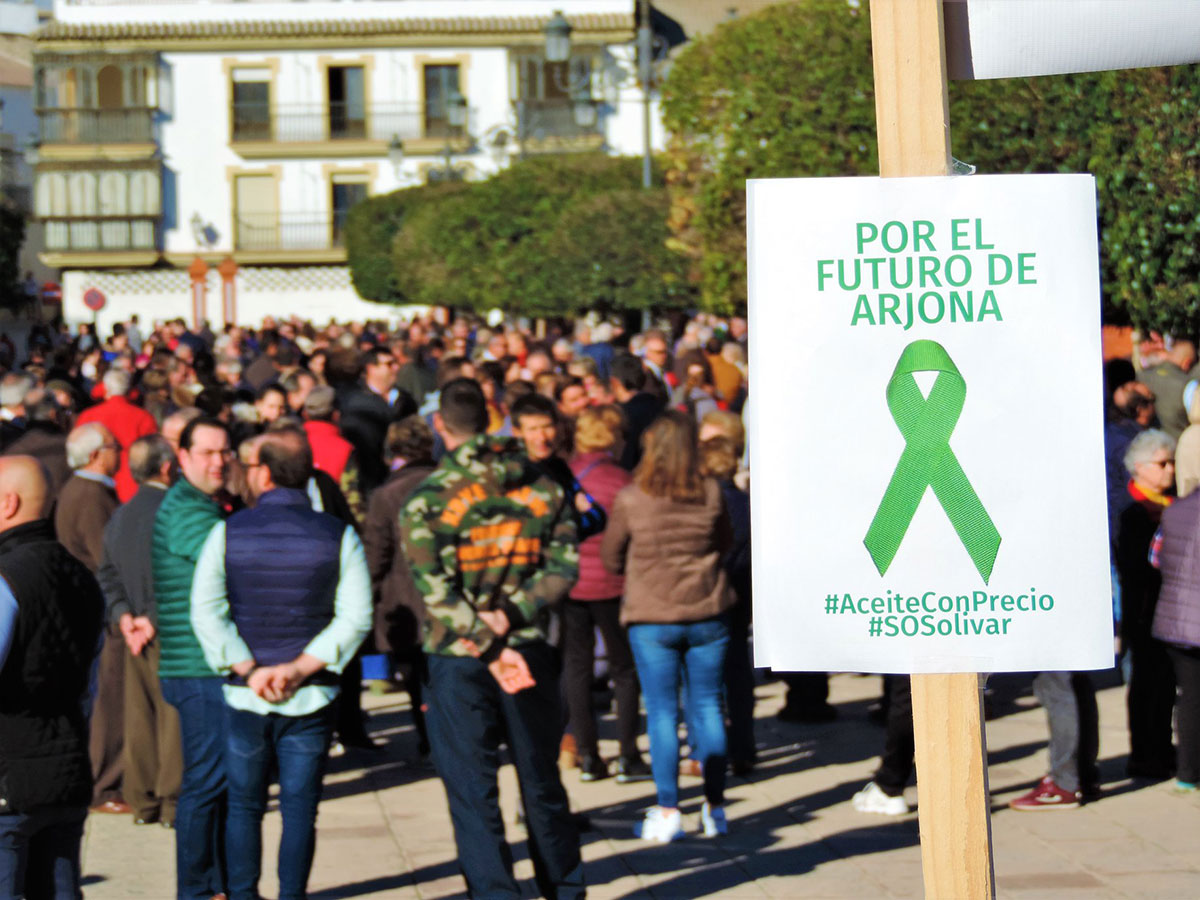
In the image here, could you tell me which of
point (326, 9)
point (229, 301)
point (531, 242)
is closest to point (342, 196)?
point (229, 301)

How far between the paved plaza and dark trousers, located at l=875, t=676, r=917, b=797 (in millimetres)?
162

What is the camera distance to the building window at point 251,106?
55688 mm

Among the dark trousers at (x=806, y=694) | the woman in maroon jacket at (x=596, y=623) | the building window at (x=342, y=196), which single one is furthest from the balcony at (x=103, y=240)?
the woman in maroon jacket at (x=596, y=623)

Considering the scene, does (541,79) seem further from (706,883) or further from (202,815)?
(202,815)

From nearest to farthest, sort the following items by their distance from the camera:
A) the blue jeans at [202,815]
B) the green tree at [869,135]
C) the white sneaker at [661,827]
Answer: the blue jeans at [202,815] → the white sneaker at [661,827] → the green tree at [869,135]

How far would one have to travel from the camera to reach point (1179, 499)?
7.73 metres

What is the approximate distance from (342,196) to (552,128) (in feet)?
22.0

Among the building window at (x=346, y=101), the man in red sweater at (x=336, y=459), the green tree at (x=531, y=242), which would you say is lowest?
the man in red sweater at (x=336, y=459)

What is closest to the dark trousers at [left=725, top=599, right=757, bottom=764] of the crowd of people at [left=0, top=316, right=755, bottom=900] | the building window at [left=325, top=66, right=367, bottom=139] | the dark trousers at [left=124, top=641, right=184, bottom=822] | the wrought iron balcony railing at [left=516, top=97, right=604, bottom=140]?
the crowd of people at [left=0, top=316, right=755, bottom=900]

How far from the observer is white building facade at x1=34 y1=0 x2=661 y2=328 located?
181ft

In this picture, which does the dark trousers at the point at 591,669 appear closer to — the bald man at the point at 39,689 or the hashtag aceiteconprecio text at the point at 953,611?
the bald man at the point at 39,689

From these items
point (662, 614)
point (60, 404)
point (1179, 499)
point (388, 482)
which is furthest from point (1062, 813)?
point (60, 404)

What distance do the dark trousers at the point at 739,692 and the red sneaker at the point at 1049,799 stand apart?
4.36 feet

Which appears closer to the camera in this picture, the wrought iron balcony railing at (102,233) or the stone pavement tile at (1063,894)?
the stone pavement tile at (1063,894)
